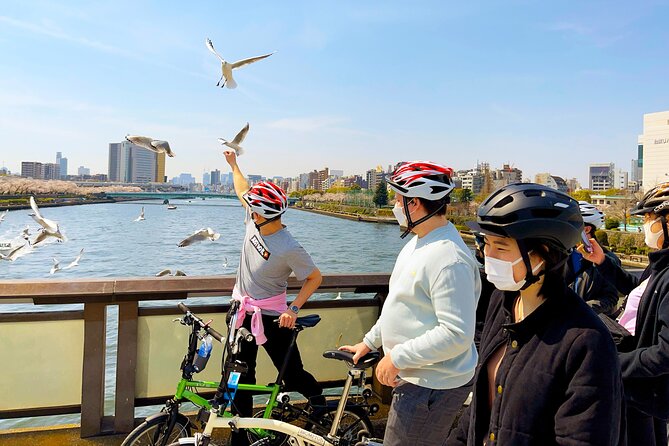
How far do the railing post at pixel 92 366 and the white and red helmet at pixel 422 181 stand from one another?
2.29 metres

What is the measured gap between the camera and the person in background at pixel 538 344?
1.35 meters

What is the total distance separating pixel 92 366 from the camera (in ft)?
11.8

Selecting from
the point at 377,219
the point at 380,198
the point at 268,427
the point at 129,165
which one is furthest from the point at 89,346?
the point at 380,198

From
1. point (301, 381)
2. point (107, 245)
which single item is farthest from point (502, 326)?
point (107, 245)

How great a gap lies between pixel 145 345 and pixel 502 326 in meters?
2.89

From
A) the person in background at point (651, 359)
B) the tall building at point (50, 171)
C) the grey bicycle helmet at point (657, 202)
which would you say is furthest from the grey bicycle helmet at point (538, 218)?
the tall building at point (50, 171)

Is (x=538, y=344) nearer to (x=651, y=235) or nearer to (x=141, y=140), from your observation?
(x=651, y=235)

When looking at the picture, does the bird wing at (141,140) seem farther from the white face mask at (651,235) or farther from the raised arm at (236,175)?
the white face mask at (651,235)

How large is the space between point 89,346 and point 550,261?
3076mm

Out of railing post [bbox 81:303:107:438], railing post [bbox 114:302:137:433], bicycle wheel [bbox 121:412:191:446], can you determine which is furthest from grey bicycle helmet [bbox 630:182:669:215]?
railing post [bbox 81:303:107:438]

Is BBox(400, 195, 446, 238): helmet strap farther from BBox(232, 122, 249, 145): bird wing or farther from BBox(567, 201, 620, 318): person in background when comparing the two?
BBox(232, 122, 249, 145): bird wing

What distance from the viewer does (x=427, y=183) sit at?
2.33 m

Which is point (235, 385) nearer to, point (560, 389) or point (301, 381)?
point (301, 381)

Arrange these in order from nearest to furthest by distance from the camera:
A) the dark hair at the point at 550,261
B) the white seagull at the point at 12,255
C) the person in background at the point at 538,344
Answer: the person in background at the point at 538,344
the dark hair at the point at 550,261
the white seagull at the point at 12,255
